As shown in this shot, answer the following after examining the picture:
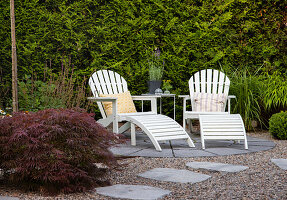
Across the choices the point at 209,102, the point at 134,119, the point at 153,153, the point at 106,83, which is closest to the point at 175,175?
the point at 153,153

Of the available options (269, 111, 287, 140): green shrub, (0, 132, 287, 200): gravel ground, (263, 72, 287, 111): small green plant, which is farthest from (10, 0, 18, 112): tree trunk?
(263, 72, 287, 111): small green plant

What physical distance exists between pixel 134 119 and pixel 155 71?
192cm

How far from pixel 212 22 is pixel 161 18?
2.86ft

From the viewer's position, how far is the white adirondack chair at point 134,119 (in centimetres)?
420

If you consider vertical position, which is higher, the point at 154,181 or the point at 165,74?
the point at 165,74


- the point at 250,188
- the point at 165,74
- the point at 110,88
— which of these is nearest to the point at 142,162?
the point at 250,188

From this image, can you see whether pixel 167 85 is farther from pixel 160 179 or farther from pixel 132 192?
pixel 132 192

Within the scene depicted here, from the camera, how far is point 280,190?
257cm

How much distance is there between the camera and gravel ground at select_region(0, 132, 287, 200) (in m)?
2.47

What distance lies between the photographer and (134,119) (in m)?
4.36

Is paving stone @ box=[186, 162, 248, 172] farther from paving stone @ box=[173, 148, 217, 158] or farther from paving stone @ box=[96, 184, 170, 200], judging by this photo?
paving stone @ box=[96, 184, 170, 200]

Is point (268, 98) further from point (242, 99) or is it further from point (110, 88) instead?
point (110, 88)

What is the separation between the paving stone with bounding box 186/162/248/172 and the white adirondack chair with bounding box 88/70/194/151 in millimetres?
738

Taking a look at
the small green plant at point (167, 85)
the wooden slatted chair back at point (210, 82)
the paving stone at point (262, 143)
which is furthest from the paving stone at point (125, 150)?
the small green plant at point (167, 85)
